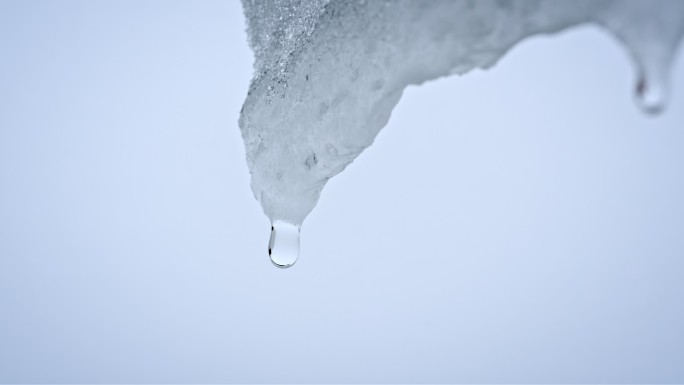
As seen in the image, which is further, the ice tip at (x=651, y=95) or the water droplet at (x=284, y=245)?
the water droplet at (x=284, y=245)

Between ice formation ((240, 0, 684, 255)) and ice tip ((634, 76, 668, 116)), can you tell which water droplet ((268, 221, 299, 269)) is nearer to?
ice formation ((240, 0, 684, 255))

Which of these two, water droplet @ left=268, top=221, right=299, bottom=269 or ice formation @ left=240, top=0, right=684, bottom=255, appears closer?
ice formation @ left=240, top=0, right=684, bottom=255

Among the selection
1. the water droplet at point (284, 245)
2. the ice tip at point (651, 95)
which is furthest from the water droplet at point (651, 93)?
the water droplet at point (284, 245)

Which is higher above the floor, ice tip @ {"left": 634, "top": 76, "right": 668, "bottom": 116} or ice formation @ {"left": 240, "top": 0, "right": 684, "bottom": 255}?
ice formation @ {"left": 240, "top": 0, "right": 684, "bottom": 255}

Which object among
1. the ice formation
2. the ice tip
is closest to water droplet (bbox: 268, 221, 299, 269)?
the ice formation

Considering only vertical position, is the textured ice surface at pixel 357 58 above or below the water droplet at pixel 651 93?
above

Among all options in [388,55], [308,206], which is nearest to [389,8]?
[388,55]

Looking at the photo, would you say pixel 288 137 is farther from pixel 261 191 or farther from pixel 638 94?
pixel 638 94

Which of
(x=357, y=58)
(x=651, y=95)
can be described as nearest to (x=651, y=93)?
(x=651, y=95)

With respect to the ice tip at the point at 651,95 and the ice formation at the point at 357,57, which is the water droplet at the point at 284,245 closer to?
the ice formation at the point at 357,57
